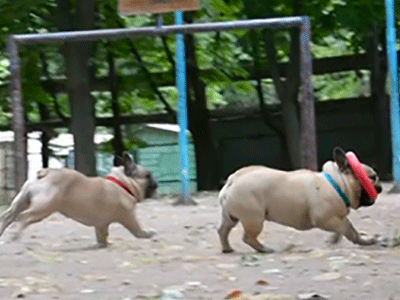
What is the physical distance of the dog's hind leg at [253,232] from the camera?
8039 millimetres

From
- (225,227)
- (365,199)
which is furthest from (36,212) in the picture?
(365,199)

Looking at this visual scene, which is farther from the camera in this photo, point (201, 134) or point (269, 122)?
point (269, 122)

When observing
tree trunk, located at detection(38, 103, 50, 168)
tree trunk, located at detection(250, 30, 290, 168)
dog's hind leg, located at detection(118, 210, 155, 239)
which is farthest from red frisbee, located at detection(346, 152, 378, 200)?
tree trunk, located at detection(38, 103, 50, 168)

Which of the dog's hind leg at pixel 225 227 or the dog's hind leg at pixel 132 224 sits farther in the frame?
the dog's hind leg at pixel 132 224

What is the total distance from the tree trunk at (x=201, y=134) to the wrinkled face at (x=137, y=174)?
33.0 ft

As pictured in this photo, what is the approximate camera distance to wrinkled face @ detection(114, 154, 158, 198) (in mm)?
9766

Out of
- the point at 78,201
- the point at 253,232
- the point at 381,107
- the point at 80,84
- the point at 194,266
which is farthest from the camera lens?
the point at 381,107

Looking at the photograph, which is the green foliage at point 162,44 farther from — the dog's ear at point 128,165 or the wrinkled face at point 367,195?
the wrinkled face at point 367,195

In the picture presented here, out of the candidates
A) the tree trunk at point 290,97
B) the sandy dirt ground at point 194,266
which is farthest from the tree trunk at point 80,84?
the sandy dirt ground at point 194,266

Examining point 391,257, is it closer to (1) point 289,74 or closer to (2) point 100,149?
(1) point 289,74

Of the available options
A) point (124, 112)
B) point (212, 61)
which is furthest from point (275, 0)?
point (124, 112)

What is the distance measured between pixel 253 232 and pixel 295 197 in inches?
16.0

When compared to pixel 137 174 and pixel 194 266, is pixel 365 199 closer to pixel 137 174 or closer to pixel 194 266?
pixel 194 266

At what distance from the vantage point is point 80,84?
16.7m
